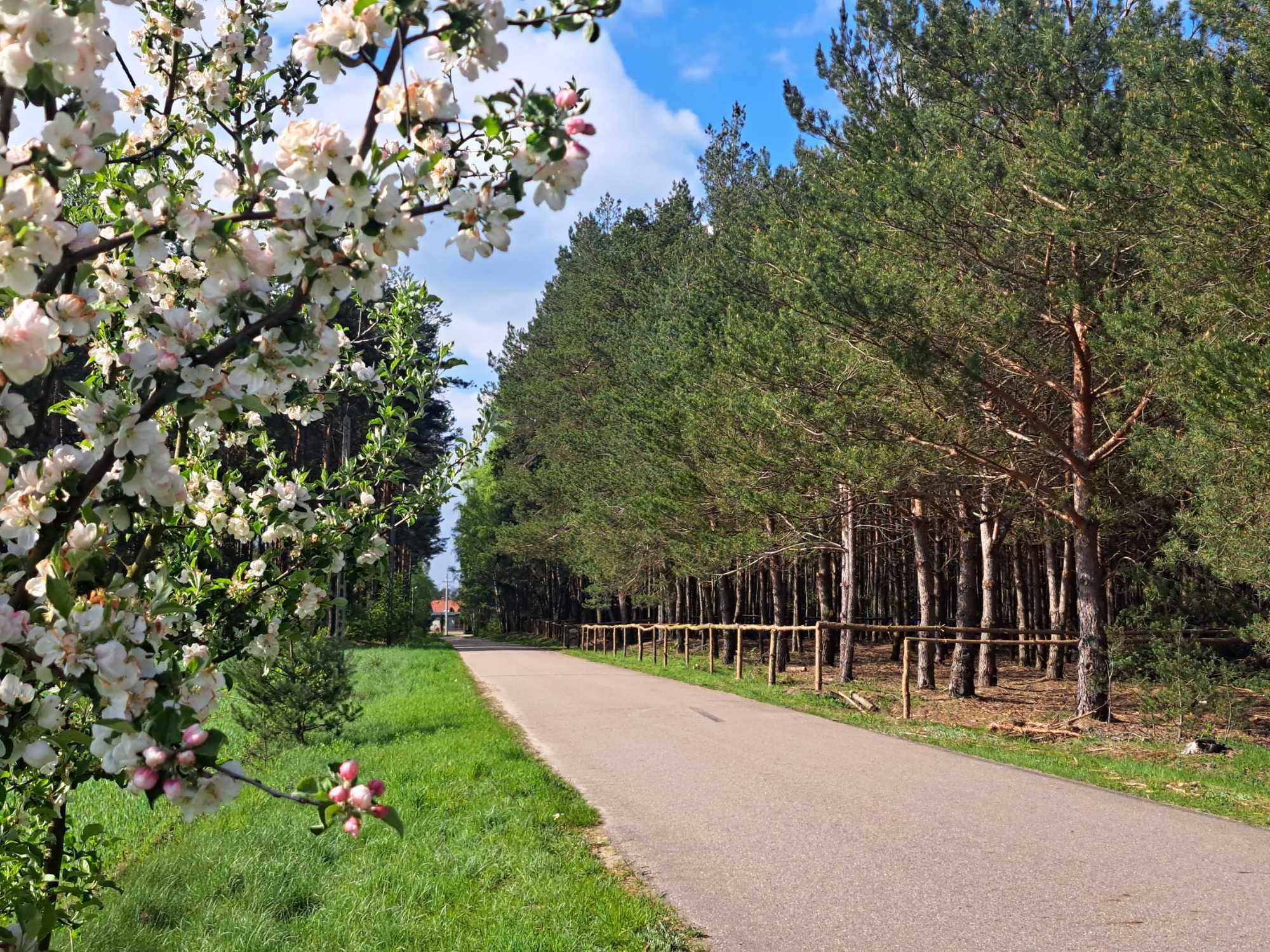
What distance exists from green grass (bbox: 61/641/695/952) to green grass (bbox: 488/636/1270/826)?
4933 millimetres

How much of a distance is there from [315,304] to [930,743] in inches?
419

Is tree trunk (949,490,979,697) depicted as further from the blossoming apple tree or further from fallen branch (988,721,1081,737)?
the blossoming apple tree

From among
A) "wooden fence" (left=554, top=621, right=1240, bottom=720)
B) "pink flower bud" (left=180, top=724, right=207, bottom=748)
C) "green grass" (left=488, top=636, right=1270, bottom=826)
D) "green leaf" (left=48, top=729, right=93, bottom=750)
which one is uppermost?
"pink flower bud" (left=180, top=724, right=207, bottom=748)

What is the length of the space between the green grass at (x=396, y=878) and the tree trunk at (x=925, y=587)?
465 inches

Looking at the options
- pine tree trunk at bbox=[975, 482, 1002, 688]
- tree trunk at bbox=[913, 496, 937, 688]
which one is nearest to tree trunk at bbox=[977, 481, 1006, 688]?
pine tree trunk at bbox=[975, 482, 1002, 688]

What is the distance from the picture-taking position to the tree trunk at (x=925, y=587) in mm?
19062

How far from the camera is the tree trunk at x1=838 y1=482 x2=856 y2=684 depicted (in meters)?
19.3

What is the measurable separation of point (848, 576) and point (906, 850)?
46.2 ft

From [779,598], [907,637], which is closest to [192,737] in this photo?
[907,637]

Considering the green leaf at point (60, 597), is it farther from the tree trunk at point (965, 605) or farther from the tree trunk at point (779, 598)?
the tree trunk at point (779, 598)

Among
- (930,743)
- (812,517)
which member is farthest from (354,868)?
(812,517)

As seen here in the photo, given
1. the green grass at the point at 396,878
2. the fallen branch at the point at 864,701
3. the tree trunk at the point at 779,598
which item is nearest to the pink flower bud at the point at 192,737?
the green grass at the point at 396,878

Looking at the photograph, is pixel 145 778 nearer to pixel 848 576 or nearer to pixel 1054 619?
pixel 848 576

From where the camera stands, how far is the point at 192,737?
6.13 feet
